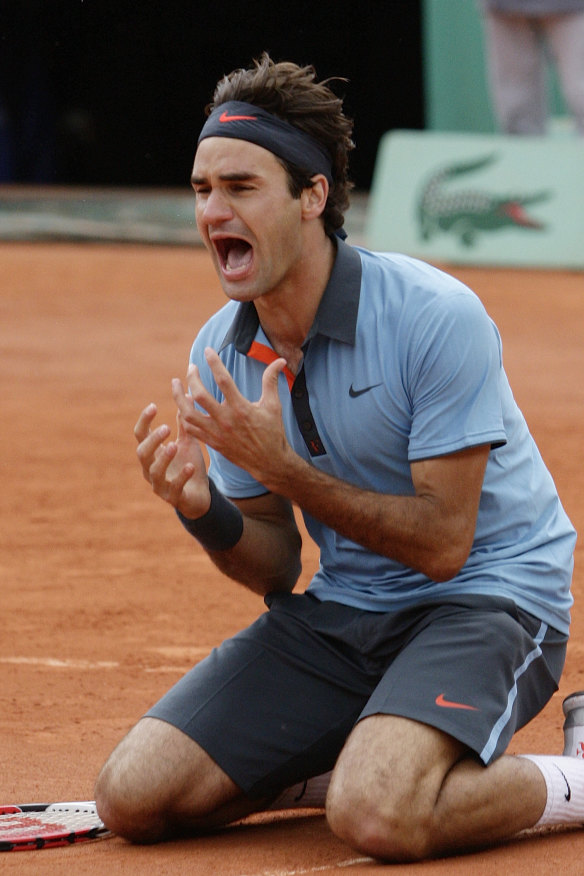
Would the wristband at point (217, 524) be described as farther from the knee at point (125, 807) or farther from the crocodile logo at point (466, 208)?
the crocodile logo at point (466, 208)

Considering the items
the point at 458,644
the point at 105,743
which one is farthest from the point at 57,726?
the point at 458,644

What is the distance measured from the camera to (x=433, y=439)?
355cm

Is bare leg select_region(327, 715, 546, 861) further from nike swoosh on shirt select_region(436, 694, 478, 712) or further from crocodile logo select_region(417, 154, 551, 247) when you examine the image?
crocodile logo select_region(417, 154, 551, 247)

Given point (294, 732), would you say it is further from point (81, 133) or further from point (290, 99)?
point (81, 133)

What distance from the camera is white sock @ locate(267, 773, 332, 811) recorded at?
12.6 feet

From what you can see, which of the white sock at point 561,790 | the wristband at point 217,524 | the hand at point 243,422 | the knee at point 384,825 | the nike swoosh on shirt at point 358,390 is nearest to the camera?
the knee at point 384,825

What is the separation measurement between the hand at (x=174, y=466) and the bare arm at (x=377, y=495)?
0.09 m

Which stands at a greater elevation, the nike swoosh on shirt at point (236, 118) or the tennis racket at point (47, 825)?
the nike swoosh on shirt at point (236, 118)

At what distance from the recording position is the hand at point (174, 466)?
356 centimetres

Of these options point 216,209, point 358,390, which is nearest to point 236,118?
point 216,209

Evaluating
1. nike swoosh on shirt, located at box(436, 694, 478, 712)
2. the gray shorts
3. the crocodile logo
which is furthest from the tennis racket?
the crocodile logo

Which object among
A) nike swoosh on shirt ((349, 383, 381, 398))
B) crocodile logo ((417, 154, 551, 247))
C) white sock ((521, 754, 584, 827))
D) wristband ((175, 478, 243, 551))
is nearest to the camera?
white sock ((521, 754, 584, 827))

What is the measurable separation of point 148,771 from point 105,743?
2.70 ft

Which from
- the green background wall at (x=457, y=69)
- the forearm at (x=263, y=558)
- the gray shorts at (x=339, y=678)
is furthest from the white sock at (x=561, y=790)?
the green background wall at (x=457, y=69)
